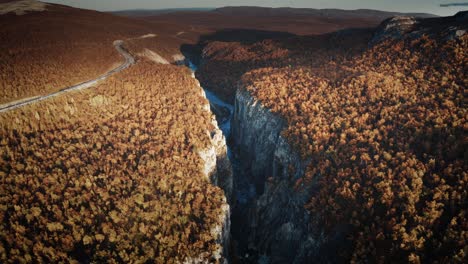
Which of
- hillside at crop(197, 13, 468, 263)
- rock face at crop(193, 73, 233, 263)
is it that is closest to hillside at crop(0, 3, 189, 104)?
rock face at crop(193, 73, 233, 263)

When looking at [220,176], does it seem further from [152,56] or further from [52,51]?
[152,56]

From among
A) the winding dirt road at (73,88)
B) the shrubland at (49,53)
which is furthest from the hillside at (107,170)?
the winding dirt road at (73,88)

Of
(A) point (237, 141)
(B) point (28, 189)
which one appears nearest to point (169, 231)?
(B) point (28, 189)

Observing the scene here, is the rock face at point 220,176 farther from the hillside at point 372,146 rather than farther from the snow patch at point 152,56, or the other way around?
the snow patch at point 152,56

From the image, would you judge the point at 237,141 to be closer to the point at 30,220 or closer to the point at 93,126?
the point at 93,126

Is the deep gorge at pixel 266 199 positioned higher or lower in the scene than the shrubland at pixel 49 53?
lower

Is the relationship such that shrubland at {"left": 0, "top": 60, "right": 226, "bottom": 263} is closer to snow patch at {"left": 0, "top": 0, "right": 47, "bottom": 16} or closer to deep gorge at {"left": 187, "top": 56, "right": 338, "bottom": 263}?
deep gorge at {"left": 187, "top": 56, "right": 338, "bottom": 263}
